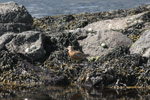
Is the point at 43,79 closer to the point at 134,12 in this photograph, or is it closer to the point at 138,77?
the point at 138,77

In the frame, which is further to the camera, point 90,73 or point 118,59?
point 118,59

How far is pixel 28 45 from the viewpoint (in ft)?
35.5

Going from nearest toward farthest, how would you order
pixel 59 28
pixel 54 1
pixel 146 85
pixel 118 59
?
pixel 146 85 < pixel 118 59 < pixel 59 28 < pixel 54 1

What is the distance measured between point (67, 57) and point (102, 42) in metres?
1.26

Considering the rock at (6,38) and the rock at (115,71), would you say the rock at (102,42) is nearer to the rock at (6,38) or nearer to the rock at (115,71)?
the rock at (115,71)

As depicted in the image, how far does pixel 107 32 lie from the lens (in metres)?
Answer: 11.4

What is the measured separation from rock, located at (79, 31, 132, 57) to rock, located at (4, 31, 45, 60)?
1.41 meters

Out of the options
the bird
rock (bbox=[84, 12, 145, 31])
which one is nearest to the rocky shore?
the bird

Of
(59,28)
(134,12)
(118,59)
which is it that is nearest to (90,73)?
(118,59)

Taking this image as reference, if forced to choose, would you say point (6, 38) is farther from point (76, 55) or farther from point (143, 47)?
point (143, 47)

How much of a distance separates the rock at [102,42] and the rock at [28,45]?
4.61ft

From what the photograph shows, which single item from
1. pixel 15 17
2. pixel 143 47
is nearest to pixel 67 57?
pixel 143 47

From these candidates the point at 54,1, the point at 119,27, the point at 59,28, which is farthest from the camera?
the point at 54,1

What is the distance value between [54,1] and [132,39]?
1728 cm
